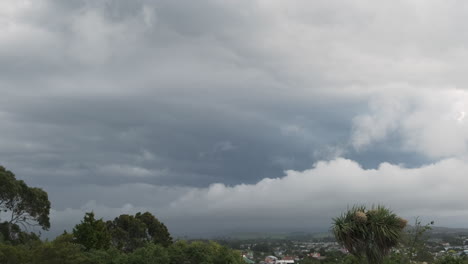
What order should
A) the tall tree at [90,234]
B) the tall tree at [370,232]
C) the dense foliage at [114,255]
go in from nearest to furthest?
the tall tree at [370,232], the dense foliage at [114,255], the tall tree at [90,234]

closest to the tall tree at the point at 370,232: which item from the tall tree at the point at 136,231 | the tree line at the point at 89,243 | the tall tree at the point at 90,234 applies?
the tree line at the point at 89,243

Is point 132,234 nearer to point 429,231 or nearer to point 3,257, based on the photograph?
point 3,257

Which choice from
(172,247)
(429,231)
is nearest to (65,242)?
(172,247)

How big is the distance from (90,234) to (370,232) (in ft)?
134

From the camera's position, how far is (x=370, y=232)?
2136 cm

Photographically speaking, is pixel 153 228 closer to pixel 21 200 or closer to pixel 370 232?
pixel 21 200

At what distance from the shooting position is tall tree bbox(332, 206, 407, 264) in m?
21.1

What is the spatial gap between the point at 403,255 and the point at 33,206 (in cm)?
5538

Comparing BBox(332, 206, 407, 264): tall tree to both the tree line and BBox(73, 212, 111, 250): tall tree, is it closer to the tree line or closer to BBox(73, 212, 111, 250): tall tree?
the tree line

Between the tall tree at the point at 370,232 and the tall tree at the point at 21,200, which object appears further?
the tall tree at the point at 21,200

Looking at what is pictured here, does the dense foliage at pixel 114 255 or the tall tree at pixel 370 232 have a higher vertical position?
the tall tree at pixel 370 232

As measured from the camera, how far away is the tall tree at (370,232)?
21.1m

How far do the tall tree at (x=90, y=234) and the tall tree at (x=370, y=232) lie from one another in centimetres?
3920

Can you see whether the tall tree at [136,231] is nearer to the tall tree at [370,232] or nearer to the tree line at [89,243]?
the tree line at [89,243]
